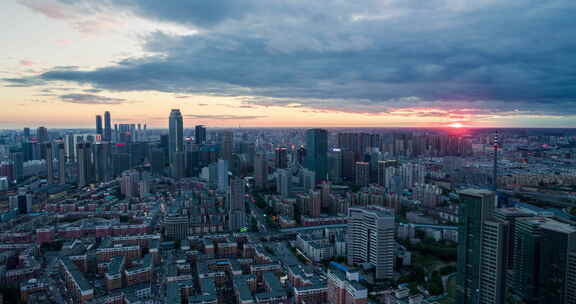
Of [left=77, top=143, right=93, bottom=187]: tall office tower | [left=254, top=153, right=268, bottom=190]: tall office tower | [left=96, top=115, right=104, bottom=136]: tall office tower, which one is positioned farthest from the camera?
[left=96, top=115, right=104, bottom=136]: tall office tower

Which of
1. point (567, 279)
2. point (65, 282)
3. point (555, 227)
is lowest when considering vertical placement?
point (65, 282)

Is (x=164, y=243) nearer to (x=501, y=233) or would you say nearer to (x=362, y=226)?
(x=362, y=226)

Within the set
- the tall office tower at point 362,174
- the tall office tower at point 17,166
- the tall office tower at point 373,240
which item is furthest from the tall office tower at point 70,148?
the tall office tower at point 373,240

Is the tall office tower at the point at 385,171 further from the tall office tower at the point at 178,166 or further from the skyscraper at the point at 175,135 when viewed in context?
the skyscraper at the point at 175,135

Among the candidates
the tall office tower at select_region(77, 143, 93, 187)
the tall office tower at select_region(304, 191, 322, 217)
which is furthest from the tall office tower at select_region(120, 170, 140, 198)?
the tall office tower at select_region(304, 191, 322, 217)

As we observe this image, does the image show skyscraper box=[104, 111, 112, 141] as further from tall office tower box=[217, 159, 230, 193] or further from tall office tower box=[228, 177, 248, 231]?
tall office tower box=[228, 177, 248, 231]

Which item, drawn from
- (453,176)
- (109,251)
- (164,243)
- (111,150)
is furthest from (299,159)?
(109,251)
